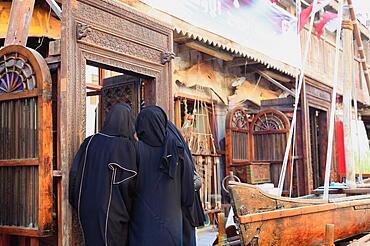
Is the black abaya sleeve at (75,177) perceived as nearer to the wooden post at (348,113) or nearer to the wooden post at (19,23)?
the wooden post at (19,23)

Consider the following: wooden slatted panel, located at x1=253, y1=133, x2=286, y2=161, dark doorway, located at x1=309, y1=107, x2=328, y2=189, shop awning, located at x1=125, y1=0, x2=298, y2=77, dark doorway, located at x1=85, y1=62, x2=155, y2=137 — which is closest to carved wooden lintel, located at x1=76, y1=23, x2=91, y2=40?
dark doorway, located at x1=85, y1=62, x2=155, y2=137

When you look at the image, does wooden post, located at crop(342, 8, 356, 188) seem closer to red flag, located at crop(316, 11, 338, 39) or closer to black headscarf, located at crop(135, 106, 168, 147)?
red flag, located at crop(316, 11, 338, 39)

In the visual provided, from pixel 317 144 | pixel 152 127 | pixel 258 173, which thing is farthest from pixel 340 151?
pixel 152 127

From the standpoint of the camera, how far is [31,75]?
3.02 meters

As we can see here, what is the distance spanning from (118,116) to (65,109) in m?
0.34

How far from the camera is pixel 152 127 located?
9.87 ft

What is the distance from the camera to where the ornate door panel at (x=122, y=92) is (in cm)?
408

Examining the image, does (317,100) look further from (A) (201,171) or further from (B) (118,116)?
(B) (118,116)

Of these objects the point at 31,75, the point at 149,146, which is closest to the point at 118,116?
the point at 149,146

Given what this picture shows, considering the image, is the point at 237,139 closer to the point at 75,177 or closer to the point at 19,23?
the point at 19,23

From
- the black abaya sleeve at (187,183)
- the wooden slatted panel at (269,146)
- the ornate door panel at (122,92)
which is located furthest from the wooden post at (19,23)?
the wooden slatted panel at (269,146)

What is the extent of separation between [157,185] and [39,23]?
2.81 metres

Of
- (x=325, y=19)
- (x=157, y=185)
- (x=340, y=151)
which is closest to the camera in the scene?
(x=157, y=185)

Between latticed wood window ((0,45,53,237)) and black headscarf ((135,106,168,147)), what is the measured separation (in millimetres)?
597
